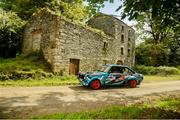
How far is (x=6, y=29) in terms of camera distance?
2581cm

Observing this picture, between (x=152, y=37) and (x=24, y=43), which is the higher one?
(x=152, y=37)

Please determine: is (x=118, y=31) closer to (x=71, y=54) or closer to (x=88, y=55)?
(x=88, y=55)

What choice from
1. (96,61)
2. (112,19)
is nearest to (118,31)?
(112,19)

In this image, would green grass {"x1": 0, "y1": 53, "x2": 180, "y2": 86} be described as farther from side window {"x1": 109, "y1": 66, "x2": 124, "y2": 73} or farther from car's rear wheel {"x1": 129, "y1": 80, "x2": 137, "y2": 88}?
car's rear wheel {"x1": 129, "y1": 80, "x2": 137, "y2": 88}

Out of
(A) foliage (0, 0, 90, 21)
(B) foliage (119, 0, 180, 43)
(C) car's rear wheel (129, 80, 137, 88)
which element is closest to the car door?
(C) car's rear wheel (129, 80, 137, 88)

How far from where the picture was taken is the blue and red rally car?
54.5ft

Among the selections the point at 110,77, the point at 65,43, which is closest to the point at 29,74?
the point at 65,43

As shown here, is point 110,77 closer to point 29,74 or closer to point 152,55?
point 29,74

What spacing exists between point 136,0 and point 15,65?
13.2 metres

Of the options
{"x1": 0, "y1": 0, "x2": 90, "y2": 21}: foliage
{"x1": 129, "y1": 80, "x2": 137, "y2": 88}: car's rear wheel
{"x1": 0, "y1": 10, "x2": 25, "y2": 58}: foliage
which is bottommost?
{"x1": 129, "y1": 80, "x2": 137, "y2": 88}: car's rear wheel

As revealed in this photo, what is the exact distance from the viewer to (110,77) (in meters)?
17.2

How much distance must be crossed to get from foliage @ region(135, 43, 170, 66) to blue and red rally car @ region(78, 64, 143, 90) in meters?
24.4

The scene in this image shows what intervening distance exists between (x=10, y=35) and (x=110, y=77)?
13.2 meters

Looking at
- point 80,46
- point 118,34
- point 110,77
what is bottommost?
point 110,77
